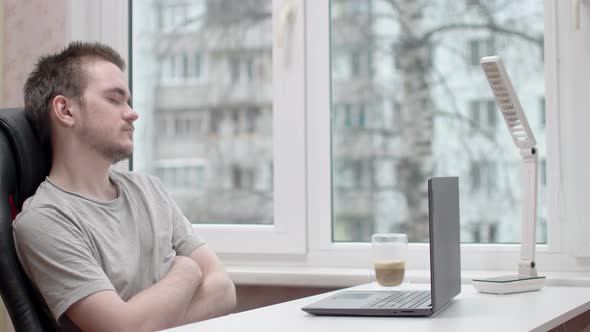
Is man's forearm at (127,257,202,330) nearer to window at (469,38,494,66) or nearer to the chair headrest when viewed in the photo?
the chair headrest

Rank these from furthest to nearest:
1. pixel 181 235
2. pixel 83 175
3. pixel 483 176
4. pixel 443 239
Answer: pixel 483 176 → pixel 181 235 → pixel 83 175 → pixel 443 239

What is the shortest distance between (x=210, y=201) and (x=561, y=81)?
1199mm

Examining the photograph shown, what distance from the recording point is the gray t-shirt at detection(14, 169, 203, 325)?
169 centimetres

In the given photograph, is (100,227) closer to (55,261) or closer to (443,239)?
(55,261)

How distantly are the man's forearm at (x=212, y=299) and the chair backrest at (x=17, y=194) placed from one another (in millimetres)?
339

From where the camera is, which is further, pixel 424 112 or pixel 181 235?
pixel 424 112

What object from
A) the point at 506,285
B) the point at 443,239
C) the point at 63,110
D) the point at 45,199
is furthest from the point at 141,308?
the point at 506,285

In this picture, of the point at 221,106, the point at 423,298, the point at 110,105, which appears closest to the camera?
the point at 423,298

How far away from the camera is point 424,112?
2.47 meters

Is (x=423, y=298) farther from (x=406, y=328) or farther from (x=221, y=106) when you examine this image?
(x=221, y=106)

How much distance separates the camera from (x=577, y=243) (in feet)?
7.26

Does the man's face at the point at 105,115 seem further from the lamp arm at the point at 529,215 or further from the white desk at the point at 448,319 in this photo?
the lamp arm at the point at 529,215

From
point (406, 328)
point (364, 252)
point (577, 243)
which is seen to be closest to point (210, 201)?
point (364, 252)

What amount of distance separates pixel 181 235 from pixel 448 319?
899 mm
